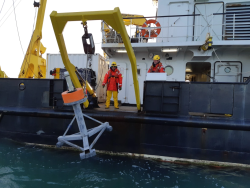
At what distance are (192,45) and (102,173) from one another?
15.0ft

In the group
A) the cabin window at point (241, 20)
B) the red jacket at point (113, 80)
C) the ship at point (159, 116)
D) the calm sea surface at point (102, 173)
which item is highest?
the cabin window at point (241, 20)

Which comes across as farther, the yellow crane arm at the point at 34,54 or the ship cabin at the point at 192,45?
the yellow crane arm at the point at 34,54

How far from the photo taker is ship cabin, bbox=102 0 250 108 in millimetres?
5703

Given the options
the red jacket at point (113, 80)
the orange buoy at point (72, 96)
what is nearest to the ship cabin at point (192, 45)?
the red jacket at point (113, 80)

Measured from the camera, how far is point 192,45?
18.2 feet

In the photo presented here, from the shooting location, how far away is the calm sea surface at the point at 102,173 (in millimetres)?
3193

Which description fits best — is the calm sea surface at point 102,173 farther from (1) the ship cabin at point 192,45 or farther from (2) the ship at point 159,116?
(1) the ship cabin at point 192,45

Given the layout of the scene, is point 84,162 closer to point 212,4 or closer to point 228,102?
point 228,102

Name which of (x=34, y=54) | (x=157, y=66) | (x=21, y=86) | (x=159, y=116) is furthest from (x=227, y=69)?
(x=34, y=54)

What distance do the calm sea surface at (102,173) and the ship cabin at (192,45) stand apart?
2869mm

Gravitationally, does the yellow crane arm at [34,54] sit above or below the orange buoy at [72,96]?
above

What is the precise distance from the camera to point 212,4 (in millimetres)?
6402

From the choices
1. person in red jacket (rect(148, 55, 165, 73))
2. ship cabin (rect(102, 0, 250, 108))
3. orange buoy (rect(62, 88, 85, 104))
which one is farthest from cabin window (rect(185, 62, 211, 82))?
orange buoy (rect(62, 88, 85, 104))

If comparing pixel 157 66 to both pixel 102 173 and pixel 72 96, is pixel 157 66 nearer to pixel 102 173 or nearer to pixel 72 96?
pixel 72 96
